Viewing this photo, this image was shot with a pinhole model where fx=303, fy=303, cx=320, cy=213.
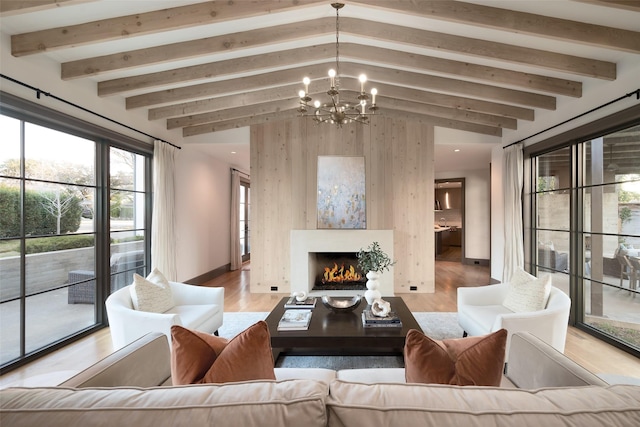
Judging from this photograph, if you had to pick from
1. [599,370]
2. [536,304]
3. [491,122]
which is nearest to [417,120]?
[491,122]

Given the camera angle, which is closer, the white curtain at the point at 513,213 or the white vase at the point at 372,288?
the white vase at the point at 372,288

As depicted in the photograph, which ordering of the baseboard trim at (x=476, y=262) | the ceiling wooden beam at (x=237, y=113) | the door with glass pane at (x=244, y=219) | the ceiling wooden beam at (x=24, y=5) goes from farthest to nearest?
the door with glass pane at (x=244, y=219) < the baseboard trim at (x=476, y=262) < the ceiling wooden beam at (x=237, y=113) < the ceiling wooden beam at (x=24, y=5)

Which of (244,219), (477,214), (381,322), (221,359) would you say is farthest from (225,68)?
(477,214)

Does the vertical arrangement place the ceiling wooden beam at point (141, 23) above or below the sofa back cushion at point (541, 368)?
above

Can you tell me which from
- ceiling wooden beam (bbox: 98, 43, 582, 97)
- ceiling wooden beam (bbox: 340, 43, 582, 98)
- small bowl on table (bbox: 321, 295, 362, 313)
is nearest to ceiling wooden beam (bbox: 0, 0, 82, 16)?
ceiling wooden beam (bbox: 98, 43, 582, 97)

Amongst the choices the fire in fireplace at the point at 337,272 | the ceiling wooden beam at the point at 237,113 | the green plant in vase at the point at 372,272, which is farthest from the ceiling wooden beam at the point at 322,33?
the fire in fireplace at the point at 337,272

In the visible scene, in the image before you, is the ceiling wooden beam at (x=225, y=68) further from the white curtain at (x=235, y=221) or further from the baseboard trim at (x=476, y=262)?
the baseboard trim at (x=476, y=262)

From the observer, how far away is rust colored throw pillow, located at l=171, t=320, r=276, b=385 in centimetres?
115

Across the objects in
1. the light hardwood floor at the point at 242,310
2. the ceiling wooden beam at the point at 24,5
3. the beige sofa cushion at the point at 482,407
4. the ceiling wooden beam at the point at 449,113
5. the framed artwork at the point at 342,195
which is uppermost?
the ceiling wooden beam at the point at 449,113

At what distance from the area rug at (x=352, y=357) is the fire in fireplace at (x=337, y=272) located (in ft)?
4.24

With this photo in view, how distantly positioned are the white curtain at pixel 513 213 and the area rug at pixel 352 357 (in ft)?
4.62

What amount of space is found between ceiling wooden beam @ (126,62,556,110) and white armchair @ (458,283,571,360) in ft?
7.94

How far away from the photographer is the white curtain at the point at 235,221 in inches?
298

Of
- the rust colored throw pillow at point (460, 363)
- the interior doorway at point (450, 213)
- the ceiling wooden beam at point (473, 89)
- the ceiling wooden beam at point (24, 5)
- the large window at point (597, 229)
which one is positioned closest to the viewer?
the rust colored throw pillow at point (460, 363)
